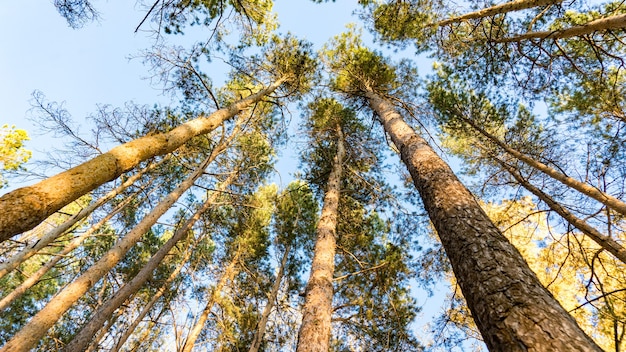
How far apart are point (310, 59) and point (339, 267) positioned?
6.11 meters

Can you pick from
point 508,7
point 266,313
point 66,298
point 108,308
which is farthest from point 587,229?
point 108,308

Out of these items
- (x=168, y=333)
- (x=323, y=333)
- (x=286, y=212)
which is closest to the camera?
(x=323, y=333)

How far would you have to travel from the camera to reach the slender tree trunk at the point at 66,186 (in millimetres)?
Answer: 1892

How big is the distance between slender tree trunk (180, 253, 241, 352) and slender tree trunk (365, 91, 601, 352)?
798 centimetres

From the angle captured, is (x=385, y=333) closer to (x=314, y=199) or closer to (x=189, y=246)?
(x=314, y=199)

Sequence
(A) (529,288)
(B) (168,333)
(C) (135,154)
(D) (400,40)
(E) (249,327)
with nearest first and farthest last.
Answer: (A) (529,288) < (C) (135,154) < (D) (400,40) < (E) (249,327) < (B) (168,333)

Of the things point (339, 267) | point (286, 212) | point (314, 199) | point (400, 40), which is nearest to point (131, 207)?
point (286, 212)

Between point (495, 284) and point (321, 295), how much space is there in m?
3.53

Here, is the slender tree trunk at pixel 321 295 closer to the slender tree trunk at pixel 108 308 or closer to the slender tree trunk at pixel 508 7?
the slender tree trunk at pixel 508 7

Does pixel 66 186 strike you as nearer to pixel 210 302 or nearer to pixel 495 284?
pixel 495 284

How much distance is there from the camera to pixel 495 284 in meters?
1.71

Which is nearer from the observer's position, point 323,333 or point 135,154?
point 135,154

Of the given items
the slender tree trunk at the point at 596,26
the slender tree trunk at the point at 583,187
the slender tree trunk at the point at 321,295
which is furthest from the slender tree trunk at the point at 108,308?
the slender tree trunk at the point at 596,26

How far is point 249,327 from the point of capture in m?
8.62
